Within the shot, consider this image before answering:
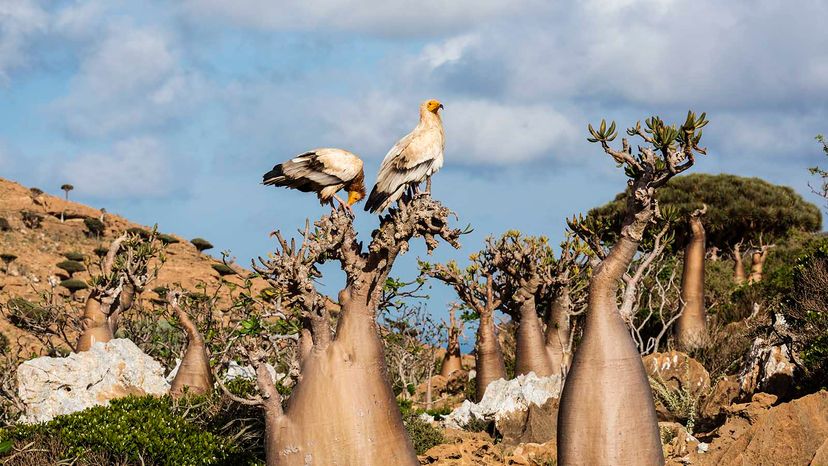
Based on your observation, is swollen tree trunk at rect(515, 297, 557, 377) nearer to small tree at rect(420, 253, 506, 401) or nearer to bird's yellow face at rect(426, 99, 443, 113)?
small tree at rect(420, 253, 506, 401)

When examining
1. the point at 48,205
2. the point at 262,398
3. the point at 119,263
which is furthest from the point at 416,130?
the point at 48,205

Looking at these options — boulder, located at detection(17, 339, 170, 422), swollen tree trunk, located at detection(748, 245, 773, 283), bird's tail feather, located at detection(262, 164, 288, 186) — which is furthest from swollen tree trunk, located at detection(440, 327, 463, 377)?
swollen tree trunk, located at detection(748, 245, 773, 283)

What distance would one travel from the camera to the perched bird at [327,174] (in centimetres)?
771

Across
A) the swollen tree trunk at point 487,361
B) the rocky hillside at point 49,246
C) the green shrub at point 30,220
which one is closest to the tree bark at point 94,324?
the swollen tree trunk at point 487,361

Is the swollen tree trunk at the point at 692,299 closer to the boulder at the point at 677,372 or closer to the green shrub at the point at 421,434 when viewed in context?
the boulder at the point at 677,372

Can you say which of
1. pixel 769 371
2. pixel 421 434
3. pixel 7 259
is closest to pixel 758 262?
pixel 769 371

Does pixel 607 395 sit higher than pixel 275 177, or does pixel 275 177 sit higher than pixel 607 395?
pixel 275 177

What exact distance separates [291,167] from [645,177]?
313 centimetres

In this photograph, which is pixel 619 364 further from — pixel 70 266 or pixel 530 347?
pixel 70 266

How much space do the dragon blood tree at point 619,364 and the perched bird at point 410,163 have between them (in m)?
1.50

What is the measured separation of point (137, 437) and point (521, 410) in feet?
16.5

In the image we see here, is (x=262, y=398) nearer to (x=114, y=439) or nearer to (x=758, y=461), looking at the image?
(x=114, y=439)

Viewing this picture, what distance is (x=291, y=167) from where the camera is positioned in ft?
26.0

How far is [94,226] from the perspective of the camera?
59.8 meters
